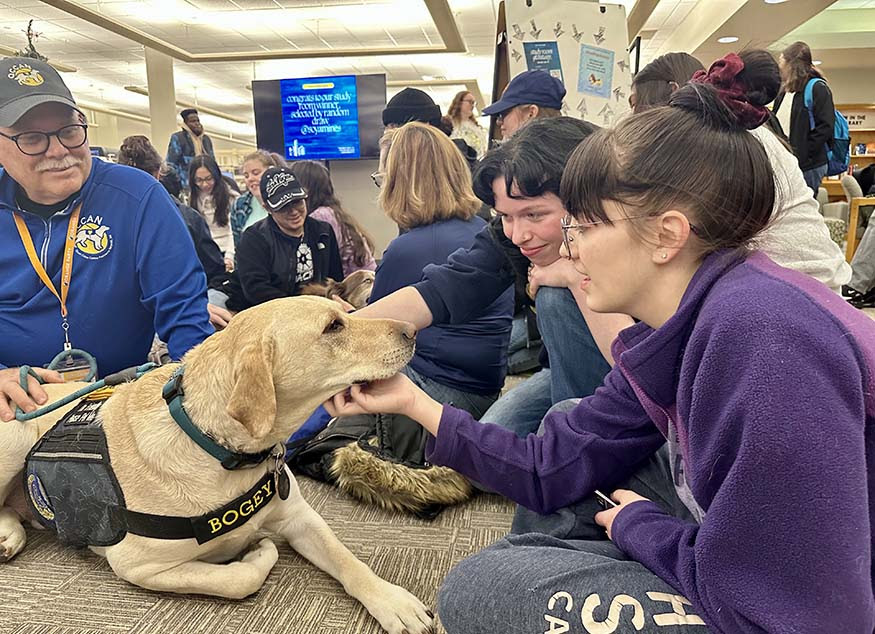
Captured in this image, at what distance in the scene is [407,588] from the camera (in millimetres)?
1510

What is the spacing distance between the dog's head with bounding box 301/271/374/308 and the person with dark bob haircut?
3.97ft

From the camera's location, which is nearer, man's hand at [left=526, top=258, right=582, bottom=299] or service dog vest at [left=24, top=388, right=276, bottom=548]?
service dog vest at [left=24, top=388, right=276, bottom=548]

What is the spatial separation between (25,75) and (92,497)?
1.20m

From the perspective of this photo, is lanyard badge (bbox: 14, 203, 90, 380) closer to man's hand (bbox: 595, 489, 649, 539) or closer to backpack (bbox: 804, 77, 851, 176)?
Result: man's hand (bbox: 595, 489, 649, 539)

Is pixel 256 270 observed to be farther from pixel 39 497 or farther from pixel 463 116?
pixel 463 116

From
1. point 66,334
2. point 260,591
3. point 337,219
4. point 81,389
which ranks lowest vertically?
point 260,591

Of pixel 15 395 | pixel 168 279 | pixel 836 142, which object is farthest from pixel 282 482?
pixel 836 142

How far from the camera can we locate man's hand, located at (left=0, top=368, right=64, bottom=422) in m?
1.60

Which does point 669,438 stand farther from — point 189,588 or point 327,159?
point 327,159

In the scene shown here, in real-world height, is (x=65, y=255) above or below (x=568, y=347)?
above

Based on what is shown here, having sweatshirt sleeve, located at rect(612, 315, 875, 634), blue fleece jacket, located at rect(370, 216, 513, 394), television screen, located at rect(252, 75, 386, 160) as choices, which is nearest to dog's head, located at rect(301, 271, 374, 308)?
blue fleece jacket, located at rect(370, 216, 513, 394)

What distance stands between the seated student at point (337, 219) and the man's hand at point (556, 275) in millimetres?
2354

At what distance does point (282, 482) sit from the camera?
4.94 feet

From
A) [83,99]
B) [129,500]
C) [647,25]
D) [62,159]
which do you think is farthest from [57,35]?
[129,500]
